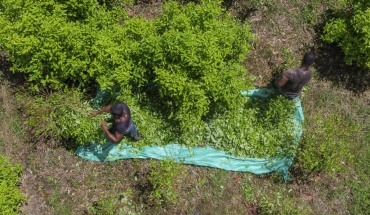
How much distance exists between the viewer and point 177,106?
7570 mm

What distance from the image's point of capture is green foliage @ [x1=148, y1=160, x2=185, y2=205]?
7.34 meters

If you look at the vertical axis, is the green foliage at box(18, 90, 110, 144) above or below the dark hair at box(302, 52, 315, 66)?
below

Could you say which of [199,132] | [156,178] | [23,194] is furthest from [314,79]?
[23,194]

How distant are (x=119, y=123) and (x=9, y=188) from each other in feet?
7.97

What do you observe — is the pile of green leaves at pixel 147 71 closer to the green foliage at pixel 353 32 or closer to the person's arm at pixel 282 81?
the person's arm at pixel 282 81

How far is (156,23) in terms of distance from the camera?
7.50 meters

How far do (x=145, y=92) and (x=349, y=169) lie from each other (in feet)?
14.9

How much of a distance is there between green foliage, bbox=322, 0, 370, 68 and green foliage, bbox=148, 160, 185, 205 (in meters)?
4.25

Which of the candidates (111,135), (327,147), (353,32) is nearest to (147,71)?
(111,135)

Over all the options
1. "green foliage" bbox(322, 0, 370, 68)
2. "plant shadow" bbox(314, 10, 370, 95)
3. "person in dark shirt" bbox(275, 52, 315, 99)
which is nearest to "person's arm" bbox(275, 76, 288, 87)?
"person in dark shirt" bbox(275, 52, 315, 99)

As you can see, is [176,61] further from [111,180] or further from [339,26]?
[339,26]

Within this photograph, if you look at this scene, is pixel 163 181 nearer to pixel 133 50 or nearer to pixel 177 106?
pixel 177 106

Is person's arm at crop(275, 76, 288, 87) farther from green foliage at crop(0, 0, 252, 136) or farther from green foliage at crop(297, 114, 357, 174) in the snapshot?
green foliage at crop(297, 114, 357, 174)

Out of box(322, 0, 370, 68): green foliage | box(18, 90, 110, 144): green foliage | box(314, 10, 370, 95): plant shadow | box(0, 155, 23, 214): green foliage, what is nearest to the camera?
box(0, 155, 23, 214): green foliage
